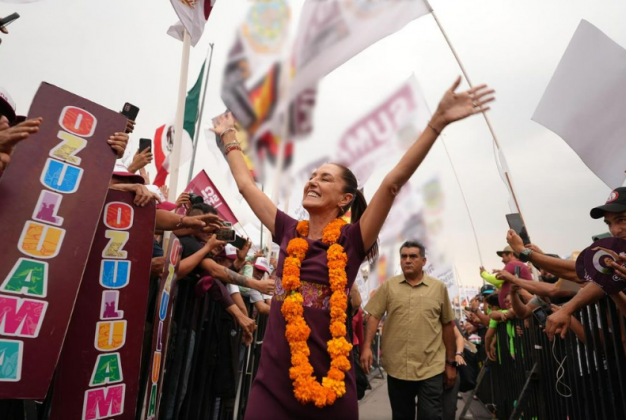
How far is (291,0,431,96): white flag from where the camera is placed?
4867mm

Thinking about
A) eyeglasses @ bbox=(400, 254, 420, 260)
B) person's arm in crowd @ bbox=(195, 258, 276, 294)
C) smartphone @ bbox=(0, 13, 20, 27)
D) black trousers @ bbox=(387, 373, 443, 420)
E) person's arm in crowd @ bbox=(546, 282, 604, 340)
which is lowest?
black trousers @ bbox=(387, 373, 443, 420)

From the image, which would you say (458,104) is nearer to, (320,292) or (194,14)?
(320,292)

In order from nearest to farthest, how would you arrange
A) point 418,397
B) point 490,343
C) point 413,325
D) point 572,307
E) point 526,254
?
point 572,307
point 526,254
point 418,397
point 413,325
point 490,343

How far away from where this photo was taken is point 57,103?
2730 mm

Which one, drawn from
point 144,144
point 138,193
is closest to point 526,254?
point 138,193

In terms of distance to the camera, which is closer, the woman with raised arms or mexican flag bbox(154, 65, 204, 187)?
the woman with raised arms

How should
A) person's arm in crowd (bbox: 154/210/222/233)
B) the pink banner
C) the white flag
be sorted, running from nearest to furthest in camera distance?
person's arm in crowd (bbox: 154/210/222/233), the white flag, the pink banner

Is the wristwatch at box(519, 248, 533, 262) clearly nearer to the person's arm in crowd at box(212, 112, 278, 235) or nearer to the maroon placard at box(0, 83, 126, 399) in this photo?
the person's arm in crowd at box(212, 112, 278, 235)

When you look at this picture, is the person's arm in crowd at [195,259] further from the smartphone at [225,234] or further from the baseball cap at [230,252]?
the baseball cap at [230,252]

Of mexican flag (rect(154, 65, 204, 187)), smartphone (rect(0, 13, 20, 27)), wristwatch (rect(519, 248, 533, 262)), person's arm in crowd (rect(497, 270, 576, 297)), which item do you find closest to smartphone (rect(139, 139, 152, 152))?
smartphone (rect(0, 13, 20, 27))

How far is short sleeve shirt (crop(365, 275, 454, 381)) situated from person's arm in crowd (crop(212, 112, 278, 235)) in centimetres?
254

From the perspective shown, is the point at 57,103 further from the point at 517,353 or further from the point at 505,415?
the point at 505,415

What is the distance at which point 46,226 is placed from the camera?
2.35 m

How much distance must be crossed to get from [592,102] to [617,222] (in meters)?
1.25
